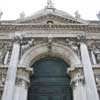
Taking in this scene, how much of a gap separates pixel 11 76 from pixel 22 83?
1.93 ft

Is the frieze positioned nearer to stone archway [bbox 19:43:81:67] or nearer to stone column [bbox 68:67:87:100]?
stone archway [bbox 19:43:81:67]

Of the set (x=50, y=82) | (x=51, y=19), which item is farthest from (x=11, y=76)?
(x=51, y=19)

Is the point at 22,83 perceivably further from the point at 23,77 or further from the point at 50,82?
the point at 50,82

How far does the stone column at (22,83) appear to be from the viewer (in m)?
6.64

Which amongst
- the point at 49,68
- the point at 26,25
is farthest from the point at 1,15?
the point at 49,68

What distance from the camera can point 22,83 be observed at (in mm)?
7035

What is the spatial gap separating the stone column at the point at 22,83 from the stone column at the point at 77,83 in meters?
2.08

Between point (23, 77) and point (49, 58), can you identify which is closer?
point (23, 77)

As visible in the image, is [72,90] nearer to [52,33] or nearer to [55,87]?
[55,87]

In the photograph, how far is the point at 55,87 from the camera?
759 cm

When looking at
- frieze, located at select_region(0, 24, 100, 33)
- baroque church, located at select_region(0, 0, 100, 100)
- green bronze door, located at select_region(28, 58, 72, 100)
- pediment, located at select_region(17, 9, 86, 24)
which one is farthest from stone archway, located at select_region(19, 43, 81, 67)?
pediment, located at select_region(17, 9, 86, 24)

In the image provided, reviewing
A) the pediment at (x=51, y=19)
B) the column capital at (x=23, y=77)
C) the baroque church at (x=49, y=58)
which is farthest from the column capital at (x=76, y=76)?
the pediment at (x=51, y=19)

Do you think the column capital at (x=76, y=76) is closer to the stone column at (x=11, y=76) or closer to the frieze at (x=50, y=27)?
the stone column at (x=11, y=76)

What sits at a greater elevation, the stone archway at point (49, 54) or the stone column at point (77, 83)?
the stone archway at point (49, 54)
